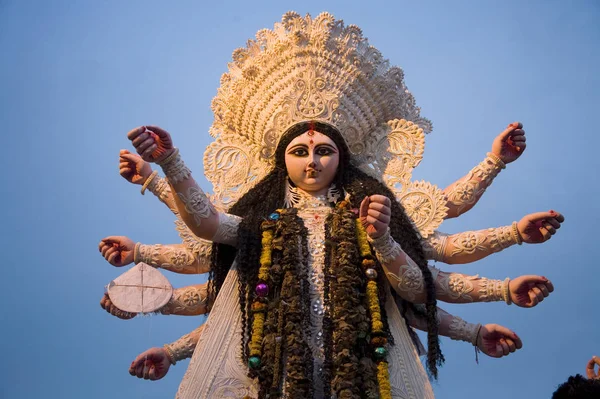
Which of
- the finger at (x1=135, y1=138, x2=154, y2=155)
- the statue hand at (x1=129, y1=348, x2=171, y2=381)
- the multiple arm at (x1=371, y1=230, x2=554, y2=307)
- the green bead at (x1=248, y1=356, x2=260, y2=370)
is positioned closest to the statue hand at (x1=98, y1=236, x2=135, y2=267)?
the statue hand at (x1=129, y1=348, x2=171, y2=381)

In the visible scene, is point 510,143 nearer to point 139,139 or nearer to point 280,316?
point 280,316

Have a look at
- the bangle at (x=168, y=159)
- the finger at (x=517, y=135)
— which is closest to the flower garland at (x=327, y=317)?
the bangle at (x=168, y=159)

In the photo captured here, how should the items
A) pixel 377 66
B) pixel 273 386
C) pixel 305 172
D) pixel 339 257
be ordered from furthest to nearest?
pixel 377 66 → pixel 305 172 → pixel 339 257 → pixel 273 386

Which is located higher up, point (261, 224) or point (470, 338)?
point (261, 224)

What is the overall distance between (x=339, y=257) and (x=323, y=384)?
2.62 feet

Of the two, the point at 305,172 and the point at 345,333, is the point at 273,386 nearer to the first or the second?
the point at 345,333

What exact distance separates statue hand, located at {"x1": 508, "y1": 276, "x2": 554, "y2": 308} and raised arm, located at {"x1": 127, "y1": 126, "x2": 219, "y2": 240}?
6.17ft

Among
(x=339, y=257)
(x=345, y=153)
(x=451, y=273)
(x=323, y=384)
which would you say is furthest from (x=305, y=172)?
(x=323, y=384)

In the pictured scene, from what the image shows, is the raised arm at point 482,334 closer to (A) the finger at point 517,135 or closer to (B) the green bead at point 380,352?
(B) the green bead at point 380,352

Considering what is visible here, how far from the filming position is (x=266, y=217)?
544 cm

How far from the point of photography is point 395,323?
5086mm

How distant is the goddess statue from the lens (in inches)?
188

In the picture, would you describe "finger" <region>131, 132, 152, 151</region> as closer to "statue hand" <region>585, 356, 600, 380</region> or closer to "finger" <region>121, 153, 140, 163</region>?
"finger" <region>121, 153, 140, 163</region>

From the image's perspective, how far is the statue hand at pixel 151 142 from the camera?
15.3 feet
